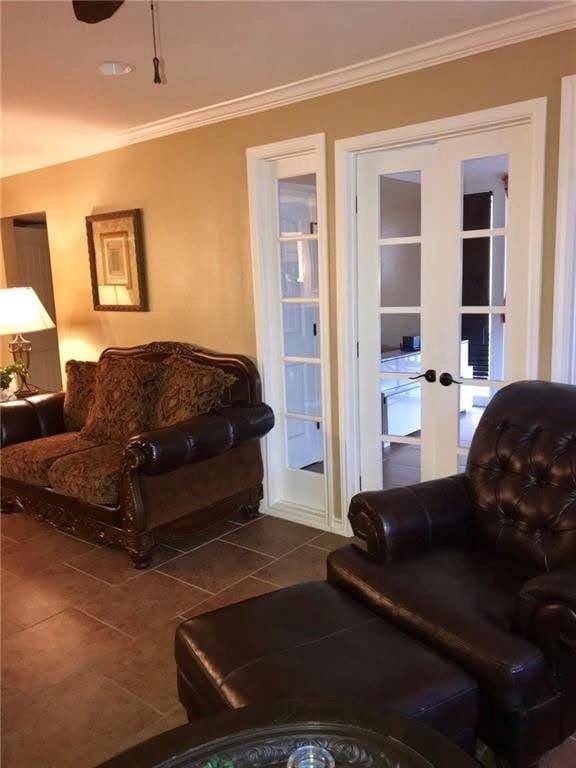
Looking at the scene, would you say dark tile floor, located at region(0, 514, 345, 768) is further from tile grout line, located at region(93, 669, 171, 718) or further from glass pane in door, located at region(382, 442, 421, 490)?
glass pane in door, located at region(382, 442, 421, 490)

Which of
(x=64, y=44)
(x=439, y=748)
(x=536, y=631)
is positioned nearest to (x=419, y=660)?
(x=536, y=631)

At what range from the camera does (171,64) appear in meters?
2.93

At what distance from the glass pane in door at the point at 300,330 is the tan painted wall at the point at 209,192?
8.8 inches

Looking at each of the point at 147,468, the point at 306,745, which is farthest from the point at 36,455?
the point at 306,745

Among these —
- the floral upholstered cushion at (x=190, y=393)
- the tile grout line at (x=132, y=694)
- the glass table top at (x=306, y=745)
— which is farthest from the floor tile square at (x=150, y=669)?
the floral upholstered cushion at (x=190, y=393)

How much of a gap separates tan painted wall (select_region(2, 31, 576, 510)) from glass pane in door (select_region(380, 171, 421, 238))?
0.90ft

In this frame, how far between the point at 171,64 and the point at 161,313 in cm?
184

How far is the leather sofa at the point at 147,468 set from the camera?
3236mm

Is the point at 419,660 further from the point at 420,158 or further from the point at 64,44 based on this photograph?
the point at 64,44

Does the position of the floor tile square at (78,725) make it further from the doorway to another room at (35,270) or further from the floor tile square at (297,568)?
the doorway to another room at (35,270)

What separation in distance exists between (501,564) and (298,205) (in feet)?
7.68

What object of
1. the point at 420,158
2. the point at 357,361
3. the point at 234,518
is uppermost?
the point at 420,158

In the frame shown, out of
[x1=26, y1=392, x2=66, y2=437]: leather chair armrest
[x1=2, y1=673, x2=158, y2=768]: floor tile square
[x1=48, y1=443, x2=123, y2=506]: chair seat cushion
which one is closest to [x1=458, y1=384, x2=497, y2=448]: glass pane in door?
[x1=48, y1=443, x2=123, y2=506]: chair seat cushion

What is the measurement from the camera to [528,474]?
2326 millimetres
